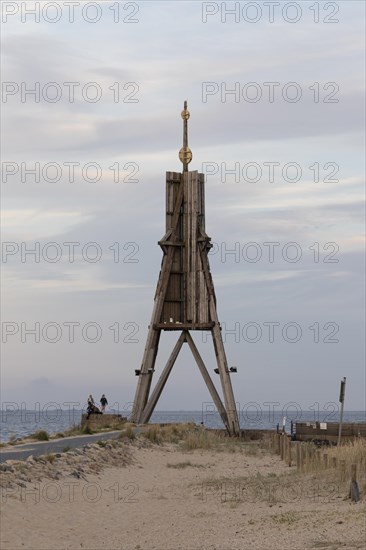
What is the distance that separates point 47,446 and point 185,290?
582 inches

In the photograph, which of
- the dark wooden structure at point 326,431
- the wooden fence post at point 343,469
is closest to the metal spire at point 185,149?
the dark wooden structure at point 326,431

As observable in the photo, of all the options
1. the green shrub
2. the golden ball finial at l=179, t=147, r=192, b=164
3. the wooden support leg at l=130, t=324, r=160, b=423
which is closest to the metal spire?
the golden ball finial at l=179, t=147, r=192, b=164

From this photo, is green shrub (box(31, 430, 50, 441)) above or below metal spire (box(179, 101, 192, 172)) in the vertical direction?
below

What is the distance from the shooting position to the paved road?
2909cm

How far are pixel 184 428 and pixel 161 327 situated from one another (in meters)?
4.63

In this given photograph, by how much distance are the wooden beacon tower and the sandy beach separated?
41.4 ft

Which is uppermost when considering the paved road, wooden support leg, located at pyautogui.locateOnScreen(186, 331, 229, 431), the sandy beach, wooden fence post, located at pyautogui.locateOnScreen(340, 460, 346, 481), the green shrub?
wooden support leg, located at pyautogui.locateOnScreen(186, 331, 229, 431)

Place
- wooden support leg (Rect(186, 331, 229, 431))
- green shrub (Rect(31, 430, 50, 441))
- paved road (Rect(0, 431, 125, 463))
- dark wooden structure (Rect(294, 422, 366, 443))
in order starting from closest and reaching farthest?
paved road (Rect(0, 431, 125, 463)) → green shrub (Rect(31, 430, 50, 441)) → dark wooden structure (Rect(294, 422, 366, 443)) → wooden support leg (Rect(186, 331, 229, 431))

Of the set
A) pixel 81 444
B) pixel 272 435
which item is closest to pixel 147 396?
pixel 272 435

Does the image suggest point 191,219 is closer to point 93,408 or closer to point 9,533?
point 93,408

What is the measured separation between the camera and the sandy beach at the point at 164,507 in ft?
64.3

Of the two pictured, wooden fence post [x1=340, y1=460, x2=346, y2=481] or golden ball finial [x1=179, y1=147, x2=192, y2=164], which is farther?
golden ball finial [x1=179, y1=147, x2=192, y2=164]

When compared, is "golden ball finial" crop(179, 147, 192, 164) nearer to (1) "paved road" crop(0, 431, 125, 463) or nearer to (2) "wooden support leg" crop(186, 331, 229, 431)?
(2) "wooden support leg" crop(186, 331, 229, 431)

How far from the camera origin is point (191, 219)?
4597 centimetres
